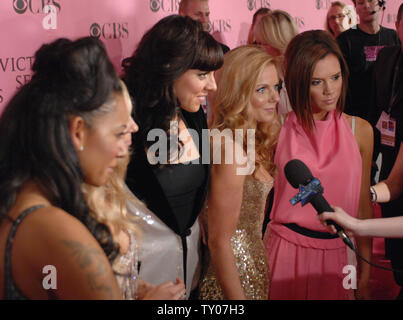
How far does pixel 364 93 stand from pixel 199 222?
8.17 ft

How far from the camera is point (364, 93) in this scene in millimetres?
3914

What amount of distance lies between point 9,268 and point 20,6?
238cm

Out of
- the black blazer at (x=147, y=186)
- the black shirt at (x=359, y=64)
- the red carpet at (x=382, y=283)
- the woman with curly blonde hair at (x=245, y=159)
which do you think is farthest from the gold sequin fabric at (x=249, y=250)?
the black shirt at (x=359, y=64)

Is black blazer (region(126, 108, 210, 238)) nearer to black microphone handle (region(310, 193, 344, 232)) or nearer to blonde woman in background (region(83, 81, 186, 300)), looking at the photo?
blonde woman in background (region(83, 81, 186, 300))

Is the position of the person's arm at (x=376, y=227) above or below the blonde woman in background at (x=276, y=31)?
below

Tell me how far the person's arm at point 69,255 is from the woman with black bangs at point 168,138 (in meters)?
0.67

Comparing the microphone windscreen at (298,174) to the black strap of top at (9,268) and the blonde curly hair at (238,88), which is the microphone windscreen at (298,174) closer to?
the blonde curly hair at (238,88)

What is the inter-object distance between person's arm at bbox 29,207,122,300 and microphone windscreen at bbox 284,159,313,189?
75 centimetres

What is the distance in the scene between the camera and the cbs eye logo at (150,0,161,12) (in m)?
3.76

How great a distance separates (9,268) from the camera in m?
1.03

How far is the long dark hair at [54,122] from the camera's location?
3.51 feet

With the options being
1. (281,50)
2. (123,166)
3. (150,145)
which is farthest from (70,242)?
(281,50)

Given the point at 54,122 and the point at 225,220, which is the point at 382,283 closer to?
the point at 225,220

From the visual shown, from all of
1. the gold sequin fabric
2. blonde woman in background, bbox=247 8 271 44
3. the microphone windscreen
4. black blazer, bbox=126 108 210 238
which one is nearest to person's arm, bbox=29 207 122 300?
black blazer, bbox=126 108 210 238
